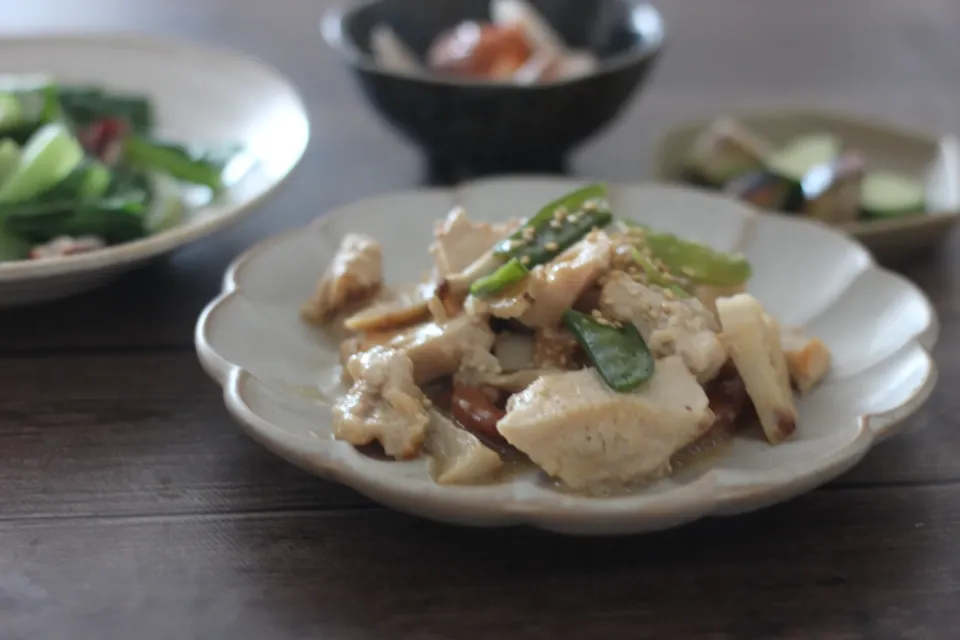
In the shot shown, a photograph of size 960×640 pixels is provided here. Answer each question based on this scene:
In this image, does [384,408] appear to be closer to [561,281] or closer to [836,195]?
[561,281]

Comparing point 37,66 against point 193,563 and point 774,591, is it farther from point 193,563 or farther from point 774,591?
point 774,591

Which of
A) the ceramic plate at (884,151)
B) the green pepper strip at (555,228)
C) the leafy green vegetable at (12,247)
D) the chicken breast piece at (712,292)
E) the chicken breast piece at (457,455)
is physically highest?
the green pepper strip at (555,228)

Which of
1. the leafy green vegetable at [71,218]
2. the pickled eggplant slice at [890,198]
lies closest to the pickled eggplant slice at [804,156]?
the pickled eggplant slice at [890,198]

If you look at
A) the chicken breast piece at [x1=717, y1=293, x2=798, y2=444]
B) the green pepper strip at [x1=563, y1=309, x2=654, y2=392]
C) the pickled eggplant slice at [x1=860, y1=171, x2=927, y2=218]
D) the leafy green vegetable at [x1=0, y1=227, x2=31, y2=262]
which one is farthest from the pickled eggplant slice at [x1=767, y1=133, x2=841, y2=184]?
the leafy green vegetable at [x1=0, y1=227, x2=31, y2=262]

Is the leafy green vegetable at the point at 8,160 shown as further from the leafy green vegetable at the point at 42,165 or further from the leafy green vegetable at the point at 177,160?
the leafy green vegetable at the point at 177,160

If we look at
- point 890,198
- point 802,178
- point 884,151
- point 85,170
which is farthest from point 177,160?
point 884,151
